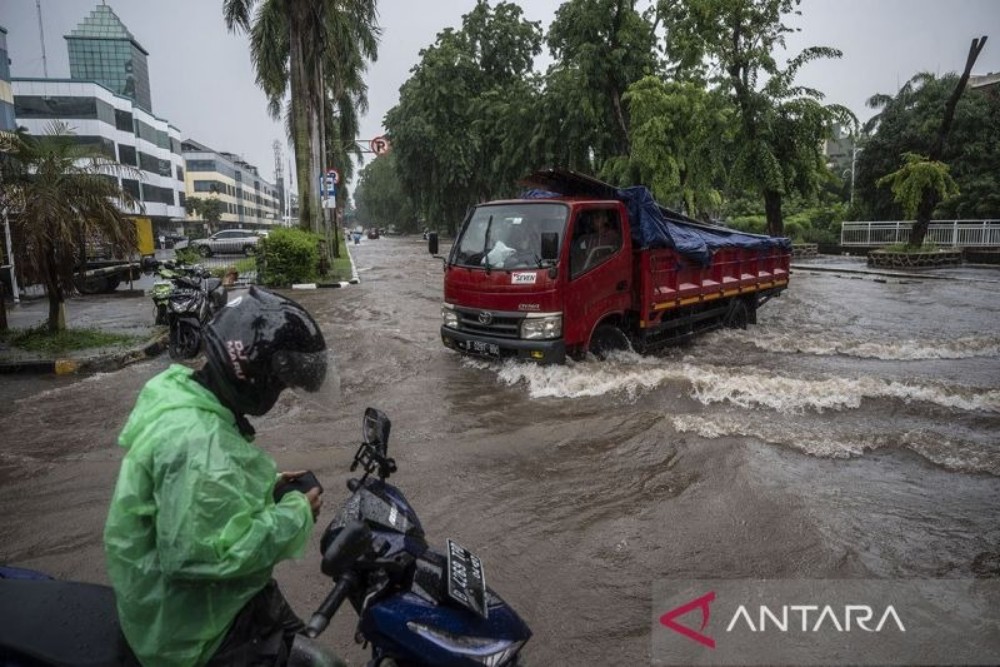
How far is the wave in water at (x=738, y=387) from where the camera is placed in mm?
6680

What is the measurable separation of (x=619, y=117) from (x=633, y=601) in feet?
77.9

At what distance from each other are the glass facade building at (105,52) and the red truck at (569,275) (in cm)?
8984

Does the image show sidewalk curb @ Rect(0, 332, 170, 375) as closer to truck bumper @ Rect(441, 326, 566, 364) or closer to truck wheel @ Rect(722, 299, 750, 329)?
truck bumper @ Rect(441, 326, 566, 364)

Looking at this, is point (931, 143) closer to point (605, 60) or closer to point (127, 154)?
point (605, 60)

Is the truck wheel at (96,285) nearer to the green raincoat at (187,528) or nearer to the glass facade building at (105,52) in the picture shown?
the green raincoat at (187,528)

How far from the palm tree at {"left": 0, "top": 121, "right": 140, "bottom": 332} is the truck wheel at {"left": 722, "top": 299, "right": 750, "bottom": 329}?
32.5ft

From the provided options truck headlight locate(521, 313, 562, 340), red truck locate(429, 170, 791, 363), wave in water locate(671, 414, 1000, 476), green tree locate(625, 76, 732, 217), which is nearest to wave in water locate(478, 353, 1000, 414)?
red truck locate(429, 170, 791, 363)

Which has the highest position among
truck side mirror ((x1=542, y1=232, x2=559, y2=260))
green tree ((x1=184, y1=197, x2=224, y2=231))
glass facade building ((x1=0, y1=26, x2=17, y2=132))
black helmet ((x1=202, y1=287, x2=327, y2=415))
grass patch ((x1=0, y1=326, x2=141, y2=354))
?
glass facade building ((x1=0, y1=26, x2=17, y2=132))

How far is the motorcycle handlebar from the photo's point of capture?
1.67 meters

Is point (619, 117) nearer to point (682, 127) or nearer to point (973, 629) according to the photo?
point (682, 127)

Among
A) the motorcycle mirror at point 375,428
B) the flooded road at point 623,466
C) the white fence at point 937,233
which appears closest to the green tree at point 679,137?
the flooded road at point 623,466

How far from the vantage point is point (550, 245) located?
7.28 metres

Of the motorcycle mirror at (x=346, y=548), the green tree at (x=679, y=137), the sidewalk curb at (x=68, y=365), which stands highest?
the green tree at (x=679, y=137)

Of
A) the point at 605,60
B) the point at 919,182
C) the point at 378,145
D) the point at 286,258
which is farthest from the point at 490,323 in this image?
the point at 919,182
